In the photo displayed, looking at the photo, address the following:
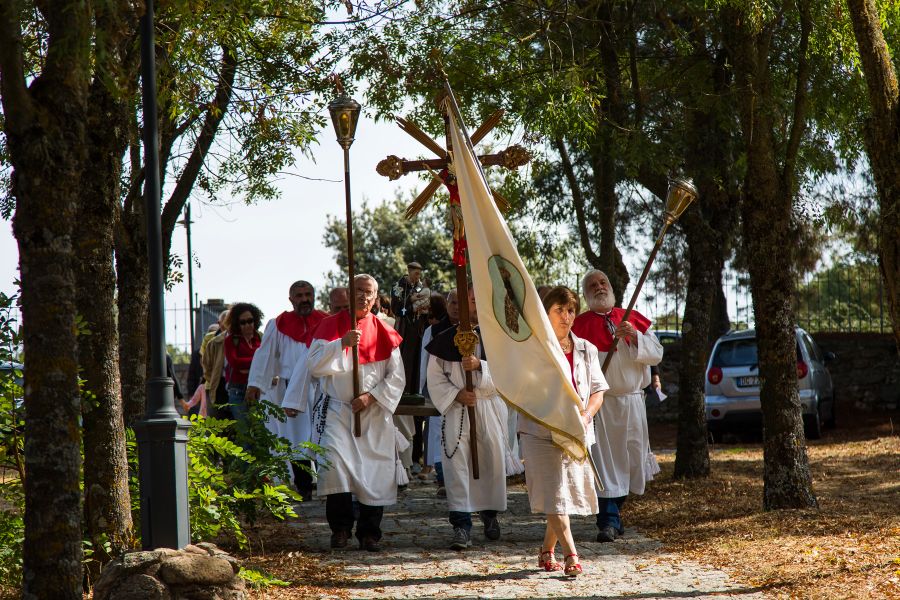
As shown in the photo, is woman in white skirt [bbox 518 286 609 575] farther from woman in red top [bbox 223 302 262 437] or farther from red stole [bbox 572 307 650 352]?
woman in red top [bbox 223 302 262 437]

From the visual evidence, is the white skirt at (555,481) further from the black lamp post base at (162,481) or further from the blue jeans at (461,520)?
the black lamp post base at (162,481)

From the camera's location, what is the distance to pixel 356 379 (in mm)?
8656

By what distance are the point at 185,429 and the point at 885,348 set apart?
743 inches

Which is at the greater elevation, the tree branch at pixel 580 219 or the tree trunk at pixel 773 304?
the tree branch at pixel 580 219

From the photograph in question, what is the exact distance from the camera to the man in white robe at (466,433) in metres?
8.62

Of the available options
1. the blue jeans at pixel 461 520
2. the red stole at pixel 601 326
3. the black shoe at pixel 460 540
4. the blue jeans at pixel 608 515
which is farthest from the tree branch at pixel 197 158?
the blue jeans at pixel 608 515

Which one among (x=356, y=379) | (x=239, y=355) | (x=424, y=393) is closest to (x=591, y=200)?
(x=424, y=393)

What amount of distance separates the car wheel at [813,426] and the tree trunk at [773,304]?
9.34 m

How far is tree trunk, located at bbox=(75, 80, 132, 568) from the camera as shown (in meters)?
6.35

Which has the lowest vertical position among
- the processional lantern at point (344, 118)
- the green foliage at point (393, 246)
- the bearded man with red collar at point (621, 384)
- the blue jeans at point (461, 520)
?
the blue jeans at point (461, 520)

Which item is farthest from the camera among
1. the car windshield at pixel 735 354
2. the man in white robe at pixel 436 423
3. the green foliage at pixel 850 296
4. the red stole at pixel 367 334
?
the green foliage at pixel 850 296

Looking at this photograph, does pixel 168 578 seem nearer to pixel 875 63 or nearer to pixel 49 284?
pixel 49 284

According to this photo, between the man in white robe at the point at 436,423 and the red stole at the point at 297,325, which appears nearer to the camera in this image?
the man in white robe at the point at 436,423

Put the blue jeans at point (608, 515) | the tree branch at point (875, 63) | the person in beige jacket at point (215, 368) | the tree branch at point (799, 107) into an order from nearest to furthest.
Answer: the tree branch at point (875, 63)
the blue jeans at point (608, 515)
the tree branch at point (799, 107)
the person in beige jacket at point (215, 368)
